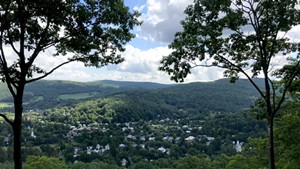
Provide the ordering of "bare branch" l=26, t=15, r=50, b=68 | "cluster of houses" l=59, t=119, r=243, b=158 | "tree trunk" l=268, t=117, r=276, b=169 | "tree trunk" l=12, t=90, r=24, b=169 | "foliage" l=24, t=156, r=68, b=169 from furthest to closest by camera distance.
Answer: "cluster of houses" l=59, t=119, r=243, b=158 → "foliage" l=24, t=156, r=68, b=169 → "tree trunk" l=268, t=117, r=276, b=169 → "bare branch" l=26, t=15, r=50, b=68 → "tree trunk" l=12, t=90, r=24, b=169

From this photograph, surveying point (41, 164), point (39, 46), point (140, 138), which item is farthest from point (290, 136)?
point (140, 138)

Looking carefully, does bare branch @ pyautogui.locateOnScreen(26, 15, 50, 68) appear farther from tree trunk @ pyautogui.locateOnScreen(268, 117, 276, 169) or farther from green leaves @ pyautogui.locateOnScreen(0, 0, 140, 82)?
tree trunk @ pyautogui.locateOnScreen(268, 117, 276, 169)

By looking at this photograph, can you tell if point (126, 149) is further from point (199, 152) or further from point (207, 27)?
point (207, 27)

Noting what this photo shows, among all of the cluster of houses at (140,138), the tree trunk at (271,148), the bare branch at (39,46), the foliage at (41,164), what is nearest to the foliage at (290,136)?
the tree trunk at (271,148)

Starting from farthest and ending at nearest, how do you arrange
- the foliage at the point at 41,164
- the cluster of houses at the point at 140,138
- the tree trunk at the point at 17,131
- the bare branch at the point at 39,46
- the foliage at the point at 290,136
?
the cluster of houses at the point at 140,138
the foliage at the point at 41,164
the foliage at the point at 290,136
the bare branch at the point at 39,46
the tree trunk at the point at 17,131

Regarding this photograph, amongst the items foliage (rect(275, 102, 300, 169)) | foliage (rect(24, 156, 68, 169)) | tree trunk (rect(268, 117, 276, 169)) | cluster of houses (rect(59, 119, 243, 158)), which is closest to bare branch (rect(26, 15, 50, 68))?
tree trunk (rect(268, 117, 276, 169))

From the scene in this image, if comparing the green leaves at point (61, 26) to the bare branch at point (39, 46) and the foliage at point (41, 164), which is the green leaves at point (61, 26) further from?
the foliage at point (41, 164)

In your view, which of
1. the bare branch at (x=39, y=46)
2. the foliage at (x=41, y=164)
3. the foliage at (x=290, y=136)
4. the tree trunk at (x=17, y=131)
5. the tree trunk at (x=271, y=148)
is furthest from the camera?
the foliage at (x=41, y=164)

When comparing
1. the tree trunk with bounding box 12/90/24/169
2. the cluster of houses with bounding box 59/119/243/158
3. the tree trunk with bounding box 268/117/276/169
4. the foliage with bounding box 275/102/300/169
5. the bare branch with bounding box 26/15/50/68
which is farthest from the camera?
the cluster of houses with bounding box 59/119/243/158

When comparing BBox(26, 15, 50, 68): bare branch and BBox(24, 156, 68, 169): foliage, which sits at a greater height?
BBox(26, 15, 50, 68): bare branch

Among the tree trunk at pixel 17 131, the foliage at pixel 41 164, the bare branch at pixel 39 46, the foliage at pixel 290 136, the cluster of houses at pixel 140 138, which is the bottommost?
the cluster of houses at pixel 140 138

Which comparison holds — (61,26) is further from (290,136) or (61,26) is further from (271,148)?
(290,136)

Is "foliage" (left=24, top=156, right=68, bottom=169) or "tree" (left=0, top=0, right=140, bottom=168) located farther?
"foliage" (left=24, top=156, right=68, bottom=169)
